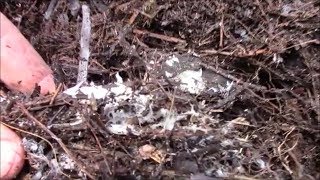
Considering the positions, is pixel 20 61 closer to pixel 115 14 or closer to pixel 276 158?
pixel 115 14

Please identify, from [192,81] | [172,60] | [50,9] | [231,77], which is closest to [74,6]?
[50,9]

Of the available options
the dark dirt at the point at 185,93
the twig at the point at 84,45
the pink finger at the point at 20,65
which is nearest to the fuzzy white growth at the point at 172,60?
the dark dirt at the point at 185,93

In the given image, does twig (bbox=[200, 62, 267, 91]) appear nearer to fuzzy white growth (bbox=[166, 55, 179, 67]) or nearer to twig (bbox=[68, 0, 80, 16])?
fuzzy white growth (bbox=[166, 55, 179, 67])

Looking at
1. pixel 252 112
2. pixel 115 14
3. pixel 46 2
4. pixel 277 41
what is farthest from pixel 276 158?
pixel 46 2

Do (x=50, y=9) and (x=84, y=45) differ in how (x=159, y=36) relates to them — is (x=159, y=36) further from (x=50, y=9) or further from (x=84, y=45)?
(x=50, y=9)

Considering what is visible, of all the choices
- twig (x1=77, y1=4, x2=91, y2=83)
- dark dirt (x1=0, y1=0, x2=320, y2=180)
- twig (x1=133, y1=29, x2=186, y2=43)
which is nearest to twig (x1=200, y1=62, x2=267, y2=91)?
dark dirt (x1=0, y1=0, x2=320, y2=180)

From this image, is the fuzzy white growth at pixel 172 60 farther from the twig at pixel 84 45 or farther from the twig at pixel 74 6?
the twig at pixel 74 6
